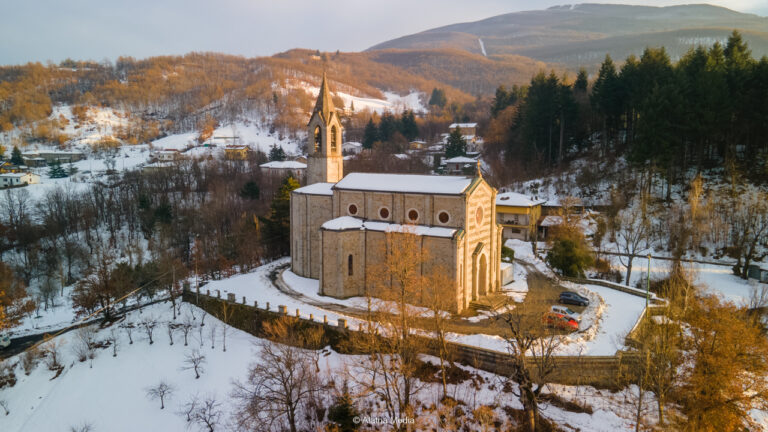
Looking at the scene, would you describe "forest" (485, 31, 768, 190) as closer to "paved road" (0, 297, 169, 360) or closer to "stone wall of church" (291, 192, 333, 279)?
"stone wall of church" (291, 192, 333, 279)

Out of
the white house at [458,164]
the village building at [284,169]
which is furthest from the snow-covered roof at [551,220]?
the village building at [284,169]

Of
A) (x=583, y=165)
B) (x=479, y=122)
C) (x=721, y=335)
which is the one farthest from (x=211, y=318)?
(x=479, y=122)

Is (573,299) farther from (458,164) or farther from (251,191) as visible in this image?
(251,191)

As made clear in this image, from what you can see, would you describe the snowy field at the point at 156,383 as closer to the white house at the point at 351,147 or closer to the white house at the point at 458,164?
the white house at the point at 458,164

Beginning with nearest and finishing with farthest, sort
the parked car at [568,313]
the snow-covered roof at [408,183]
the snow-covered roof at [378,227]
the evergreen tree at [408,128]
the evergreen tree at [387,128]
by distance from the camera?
the parked car at [568,313]
the snow-covered roof at [378,227]
the snow-covered roof at [408,183]
the evergreen tree at [387,128]
the evergreen tree at [408,128]

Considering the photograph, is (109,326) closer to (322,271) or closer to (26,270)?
(322,271)

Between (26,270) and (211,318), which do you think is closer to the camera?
(211,318)

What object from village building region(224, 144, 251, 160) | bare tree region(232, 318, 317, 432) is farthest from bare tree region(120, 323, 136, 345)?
village building region(224, 144, 251, 160)
